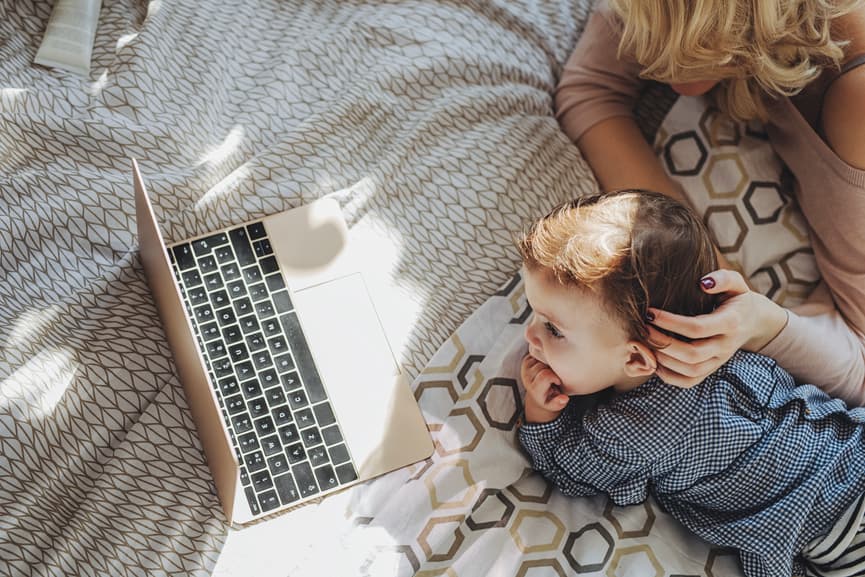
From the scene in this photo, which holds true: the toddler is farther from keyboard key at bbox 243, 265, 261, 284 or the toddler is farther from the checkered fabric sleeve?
keyboard key at bbox 243, 265, 261, 284

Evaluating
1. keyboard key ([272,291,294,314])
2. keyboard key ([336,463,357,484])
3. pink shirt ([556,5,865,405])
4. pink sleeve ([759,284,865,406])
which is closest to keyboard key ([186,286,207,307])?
keyboard key ([272,291,294,314])

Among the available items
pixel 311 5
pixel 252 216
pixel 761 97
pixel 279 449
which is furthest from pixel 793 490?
pixel 311 5

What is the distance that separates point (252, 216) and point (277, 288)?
0.45ft

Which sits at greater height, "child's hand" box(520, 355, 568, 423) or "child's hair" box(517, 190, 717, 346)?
"child's hair" box(517, 190, 717, 346)

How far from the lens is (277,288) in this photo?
1255mm

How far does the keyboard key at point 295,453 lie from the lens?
3.87 ft

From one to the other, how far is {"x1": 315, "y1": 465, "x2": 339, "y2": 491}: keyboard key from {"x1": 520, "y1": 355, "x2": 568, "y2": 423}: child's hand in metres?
0.31

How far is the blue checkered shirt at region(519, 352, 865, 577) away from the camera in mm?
1206

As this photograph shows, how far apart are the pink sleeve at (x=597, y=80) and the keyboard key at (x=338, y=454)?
710 mm

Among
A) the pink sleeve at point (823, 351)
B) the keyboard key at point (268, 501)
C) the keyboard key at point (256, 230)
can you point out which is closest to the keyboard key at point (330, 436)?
the keyboard key at point (268, 501)

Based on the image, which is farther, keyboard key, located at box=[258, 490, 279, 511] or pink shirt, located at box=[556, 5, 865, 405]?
pink shirt, located at box=[556, 5, 865, 405]

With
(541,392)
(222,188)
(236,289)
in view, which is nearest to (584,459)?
(541,392)

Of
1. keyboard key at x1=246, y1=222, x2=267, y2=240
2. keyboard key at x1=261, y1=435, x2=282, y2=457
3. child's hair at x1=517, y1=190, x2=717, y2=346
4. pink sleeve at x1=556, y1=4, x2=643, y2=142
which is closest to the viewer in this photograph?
child's hair at x1=517, y1=190, x2=717, y2=346

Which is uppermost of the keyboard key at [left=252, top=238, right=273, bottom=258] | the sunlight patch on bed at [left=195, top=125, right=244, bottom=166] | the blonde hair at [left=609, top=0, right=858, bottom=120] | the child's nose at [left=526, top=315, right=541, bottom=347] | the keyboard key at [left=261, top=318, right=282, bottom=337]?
the blonde hair at [left=609, top=0, right=858, bottom=120]
